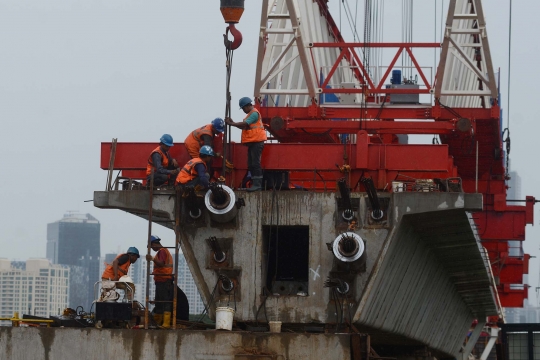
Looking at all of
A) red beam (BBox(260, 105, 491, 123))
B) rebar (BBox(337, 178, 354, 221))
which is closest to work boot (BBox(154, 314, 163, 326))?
rebar (BBox(337, 178, 354, 221))

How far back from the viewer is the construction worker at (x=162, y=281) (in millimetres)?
22875

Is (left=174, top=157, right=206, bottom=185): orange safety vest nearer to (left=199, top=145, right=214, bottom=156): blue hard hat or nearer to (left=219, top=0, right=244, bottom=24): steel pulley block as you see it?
(left=199, top=145, right=214, bottom=156): blue hard hat

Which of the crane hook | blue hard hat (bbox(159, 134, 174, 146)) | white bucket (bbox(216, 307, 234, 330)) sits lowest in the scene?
white bucket (bbox(216, 307, 234, 330))

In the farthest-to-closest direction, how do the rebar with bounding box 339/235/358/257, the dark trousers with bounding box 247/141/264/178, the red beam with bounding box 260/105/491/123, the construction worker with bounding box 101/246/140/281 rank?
1. the red beam with bounding box 260/105/491/123
2. the construction worker with bounding box 101/246/140/281
3. the dark trousers with bounding box 247/141/264/178
4. the rebar with bounding box 339/235/358/257

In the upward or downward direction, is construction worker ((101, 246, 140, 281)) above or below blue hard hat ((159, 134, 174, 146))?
below

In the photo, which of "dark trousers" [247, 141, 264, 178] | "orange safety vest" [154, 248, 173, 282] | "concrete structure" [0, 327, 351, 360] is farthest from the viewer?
"orange safety vest" [154, 248, 173, 282]

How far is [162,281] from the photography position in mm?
23922

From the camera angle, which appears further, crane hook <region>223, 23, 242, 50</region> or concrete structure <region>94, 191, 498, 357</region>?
crane hook <region>223, 23, 242, 50</region>

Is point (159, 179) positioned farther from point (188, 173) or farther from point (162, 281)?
point (162, 281)

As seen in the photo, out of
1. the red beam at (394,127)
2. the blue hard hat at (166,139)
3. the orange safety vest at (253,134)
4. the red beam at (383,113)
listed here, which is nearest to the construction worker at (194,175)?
the blue hard hat at (166,139)

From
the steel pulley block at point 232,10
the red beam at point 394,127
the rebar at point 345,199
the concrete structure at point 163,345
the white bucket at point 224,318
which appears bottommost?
the concrete structure at point 163,345

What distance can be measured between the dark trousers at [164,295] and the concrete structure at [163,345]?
2.83 meters

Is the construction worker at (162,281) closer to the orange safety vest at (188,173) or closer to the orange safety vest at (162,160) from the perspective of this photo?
the orange safety vest at (162,160)

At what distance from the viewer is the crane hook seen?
23.4 meters
